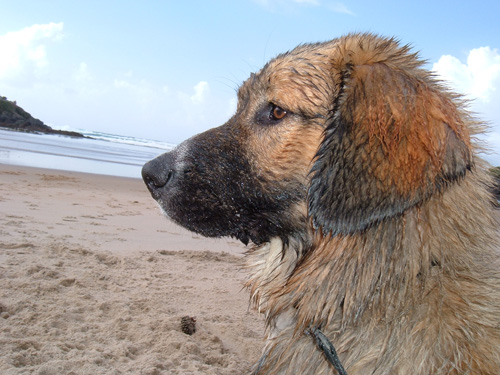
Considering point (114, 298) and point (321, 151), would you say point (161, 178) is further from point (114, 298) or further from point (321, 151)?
point (114, 298)

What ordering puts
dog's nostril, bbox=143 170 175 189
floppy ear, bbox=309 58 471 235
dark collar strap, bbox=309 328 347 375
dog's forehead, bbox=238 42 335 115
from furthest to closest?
dog's nostril, bbox=143 170 175 189
dog's forehead, bbox=238 42 335 115
dark collar strap, bbox=309 328 347 375
floppy ear, bbox=309 58 471 235

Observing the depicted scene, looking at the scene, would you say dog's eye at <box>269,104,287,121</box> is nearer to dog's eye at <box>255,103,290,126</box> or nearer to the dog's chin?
dog's eye at <box>255,103,290,126</box>

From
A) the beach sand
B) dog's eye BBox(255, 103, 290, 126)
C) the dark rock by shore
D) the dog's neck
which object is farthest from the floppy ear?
the dark rock by shore

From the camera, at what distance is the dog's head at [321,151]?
2266mm

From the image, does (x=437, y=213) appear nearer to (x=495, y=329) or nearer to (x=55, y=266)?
(x=495, y=329)

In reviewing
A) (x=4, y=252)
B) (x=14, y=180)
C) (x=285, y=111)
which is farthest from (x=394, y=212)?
→ (x=14, y=180)

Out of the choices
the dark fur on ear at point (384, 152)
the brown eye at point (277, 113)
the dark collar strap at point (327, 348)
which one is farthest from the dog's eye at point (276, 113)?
the dark collar strap at point (327, 348)

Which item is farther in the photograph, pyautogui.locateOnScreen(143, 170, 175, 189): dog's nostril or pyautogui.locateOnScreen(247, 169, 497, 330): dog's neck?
pyautogui.locateOnScreen(143, 170, 175, 189): dog's nostril

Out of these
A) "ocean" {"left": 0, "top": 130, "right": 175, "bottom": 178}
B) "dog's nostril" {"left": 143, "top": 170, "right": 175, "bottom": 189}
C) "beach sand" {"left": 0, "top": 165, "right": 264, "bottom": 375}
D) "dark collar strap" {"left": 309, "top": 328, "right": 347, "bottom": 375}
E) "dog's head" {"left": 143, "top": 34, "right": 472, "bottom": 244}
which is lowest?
"ocean" {"left": 0, "top": 130, "right": 175, "bottom": 178}

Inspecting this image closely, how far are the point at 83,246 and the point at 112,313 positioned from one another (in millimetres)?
1881

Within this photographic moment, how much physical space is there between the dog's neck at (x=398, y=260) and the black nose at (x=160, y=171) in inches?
41.6

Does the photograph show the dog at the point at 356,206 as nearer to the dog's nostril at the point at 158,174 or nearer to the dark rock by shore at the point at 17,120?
the dog's nostril at the point at 158,174

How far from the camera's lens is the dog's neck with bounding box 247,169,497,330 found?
2.40 m

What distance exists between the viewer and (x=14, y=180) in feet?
32.8
